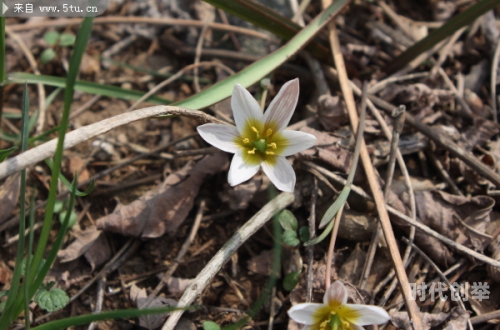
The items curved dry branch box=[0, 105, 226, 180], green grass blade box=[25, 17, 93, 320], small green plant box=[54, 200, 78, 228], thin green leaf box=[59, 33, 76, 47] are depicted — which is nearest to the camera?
green grass blade box=[25, 17, 93, 320]

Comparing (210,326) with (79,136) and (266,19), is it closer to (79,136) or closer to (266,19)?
(79,136)

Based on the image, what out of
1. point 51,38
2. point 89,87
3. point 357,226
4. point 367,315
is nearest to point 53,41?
point 51,38

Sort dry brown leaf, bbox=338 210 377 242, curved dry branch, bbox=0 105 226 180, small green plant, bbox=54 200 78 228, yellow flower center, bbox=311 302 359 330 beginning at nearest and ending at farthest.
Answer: curved dry branch, bbox=0 105 226 180 → yellow flower center, bbox=311 302 359 330 → dry brown leaf, bbox=338 210 377 242 → small green plant, bbox=54 200 78 228

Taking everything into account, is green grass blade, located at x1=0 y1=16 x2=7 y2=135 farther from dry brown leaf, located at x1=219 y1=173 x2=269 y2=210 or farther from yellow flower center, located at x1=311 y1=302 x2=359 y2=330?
yellow flower center, located at x1=311 y1=302 x2=359 y2=330

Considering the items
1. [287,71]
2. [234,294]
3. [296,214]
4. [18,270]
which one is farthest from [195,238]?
[287,71]

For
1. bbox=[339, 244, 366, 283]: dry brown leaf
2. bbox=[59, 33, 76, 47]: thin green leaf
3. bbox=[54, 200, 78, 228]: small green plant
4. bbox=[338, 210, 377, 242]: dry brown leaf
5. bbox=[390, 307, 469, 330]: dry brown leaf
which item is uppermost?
bbox=[59, 33, 76, 47]: thin green leaf

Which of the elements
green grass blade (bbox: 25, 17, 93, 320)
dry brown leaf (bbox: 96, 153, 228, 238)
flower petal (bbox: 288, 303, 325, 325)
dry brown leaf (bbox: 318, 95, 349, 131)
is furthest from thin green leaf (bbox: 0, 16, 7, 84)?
flower petal (bbox: 288, 303, 325, 325)
